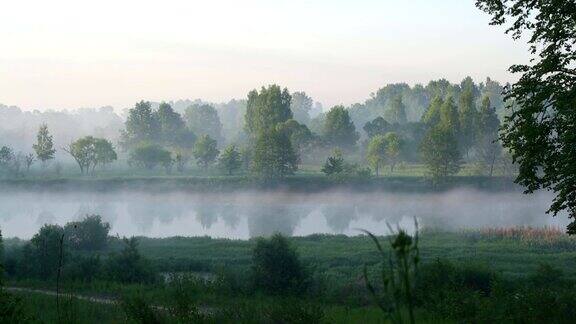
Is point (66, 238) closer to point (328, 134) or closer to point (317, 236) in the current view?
point (317, 236)

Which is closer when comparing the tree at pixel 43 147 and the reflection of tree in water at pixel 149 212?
the reflection of tree in water at pixel 149 212

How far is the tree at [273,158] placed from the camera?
302 feet

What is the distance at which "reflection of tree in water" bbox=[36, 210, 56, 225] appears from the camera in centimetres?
7319

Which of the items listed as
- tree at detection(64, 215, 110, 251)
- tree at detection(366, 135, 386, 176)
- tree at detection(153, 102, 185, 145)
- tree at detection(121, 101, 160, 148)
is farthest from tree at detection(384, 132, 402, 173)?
tree at detection(64, 215, 110, 251)

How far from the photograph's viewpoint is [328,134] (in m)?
124

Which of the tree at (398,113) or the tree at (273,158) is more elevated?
the tree at (398,113)

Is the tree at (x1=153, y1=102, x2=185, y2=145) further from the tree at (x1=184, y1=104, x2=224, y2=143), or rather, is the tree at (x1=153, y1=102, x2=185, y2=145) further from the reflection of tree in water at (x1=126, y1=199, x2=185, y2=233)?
the reflection of tree in water at (x1=126, y1=199, x2=185, y2=233)

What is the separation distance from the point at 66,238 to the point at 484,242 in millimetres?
32516

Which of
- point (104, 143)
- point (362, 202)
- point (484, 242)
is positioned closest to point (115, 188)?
point (104, 143)

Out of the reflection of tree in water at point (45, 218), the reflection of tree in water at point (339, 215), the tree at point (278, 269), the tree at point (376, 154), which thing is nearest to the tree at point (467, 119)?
the tree at point (376, 154)

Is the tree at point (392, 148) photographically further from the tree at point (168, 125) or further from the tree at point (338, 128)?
the tree at point (168, 125)

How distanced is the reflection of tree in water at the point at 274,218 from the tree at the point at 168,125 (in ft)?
209

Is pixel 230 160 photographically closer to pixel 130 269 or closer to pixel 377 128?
pixel 377 128

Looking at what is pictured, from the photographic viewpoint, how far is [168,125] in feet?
470
